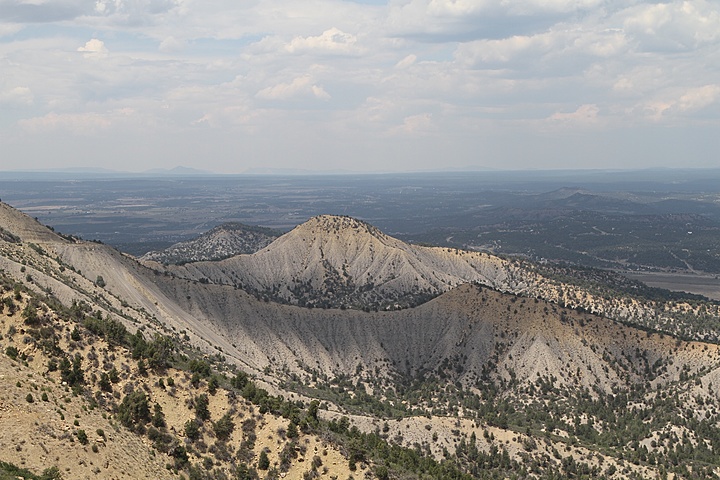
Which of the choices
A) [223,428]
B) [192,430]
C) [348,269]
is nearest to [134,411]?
[192,430]

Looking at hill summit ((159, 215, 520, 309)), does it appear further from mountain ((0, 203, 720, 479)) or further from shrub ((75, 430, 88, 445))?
shrub ((75, 430, 88, 445))

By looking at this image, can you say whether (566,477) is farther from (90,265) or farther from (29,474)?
(90,265)

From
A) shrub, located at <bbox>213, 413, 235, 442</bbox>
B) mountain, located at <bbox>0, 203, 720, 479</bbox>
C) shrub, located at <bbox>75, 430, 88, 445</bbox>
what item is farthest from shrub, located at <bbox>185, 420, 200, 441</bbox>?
shrub, located at <bbox>75, 430, 88, 445</bbox>

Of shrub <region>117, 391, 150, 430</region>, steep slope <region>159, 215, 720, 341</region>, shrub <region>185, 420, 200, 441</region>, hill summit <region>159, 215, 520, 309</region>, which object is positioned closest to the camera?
shrub <region>117, 391, 150, 430</region>

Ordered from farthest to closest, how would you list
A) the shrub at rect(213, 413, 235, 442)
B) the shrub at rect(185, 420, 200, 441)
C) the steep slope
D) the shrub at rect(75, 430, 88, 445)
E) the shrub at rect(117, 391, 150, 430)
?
the steep slope < the shrub at rect(213, 413, 235, 442) < the shrub at rect(185, 420, 200, 441) < the shrub at rect(117, 391, 150, 430) < the shrub at rect(75, 430, 88, 445)

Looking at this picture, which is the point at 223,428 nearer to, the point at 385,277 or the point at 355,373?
the point at 355,373

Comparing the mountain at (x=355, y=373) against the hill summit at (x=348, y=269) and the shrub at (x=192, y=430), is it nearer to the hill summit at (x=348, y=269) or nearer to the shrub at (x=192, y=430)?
the shrub at (x=192, y=430)

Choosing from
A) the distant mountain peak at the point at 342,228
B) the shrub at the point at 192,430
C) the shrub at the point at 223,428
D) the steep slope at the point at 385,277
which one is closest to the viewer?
the shrub at the point at 192,430

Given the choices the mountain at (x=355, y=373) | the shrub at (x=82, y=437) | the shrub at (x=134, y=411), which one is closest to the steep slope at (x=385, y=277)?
the mountain at (x=355, y=373)

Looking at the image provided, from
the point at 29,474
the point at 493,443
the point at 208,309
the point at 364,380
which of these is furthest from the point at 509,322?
the point at 29,474
